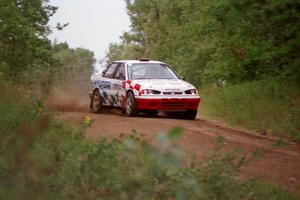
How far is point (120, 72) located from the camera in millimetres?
18578

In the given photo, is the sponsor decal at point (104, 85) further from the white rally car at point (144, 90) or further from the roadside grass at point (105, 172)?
the roadside grass at point (105, 172)

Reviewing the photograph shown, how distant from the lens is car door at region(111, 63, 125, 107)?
1809cm

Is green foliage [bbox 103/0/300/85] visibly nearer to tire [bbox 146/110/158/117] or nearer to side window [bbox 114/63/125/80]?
side window [bbox 114/63/125/80]

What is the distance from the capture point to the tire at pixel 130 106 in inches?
682

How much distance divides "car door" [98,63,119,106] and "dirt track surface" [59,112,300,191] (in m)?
2.72

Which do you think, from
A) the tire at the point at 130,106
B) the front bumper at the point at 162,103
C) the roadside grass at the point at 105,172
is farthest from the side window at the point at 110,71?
the roadside grass at the point at 105,172

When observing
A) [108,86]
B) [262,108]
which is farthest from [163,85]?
[262,108]

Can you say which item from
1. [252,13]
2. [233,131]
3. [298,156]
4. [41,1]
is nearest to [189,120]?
[233,131]

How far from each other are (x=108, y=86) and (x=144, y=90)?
2040 mm

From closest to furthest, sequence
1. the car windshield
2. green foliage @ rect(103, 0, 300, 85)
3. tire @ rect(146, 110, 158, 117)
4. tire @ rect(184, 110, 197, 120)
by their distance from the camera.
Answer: tire @ rect(146, 110, 158, 117) → tire @ rect(184, 110, 197, 120) → the car windshield → green foliage @ rect(103, 0, 300, 85)

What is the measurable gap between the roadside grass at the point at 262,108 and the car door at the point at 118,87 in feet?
10.2

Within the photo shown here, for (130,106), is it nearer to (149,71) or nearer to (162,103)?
(162,103)

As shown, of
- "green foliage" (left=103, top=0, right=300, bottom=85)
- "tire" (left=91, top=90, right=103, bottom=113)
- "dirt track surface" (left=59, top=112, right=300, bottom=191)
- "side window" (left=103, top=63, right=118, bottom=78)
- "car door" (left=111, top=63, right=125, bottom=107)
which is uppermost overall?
"green foliage" (left=103, top=0, right=300, bottom=85)

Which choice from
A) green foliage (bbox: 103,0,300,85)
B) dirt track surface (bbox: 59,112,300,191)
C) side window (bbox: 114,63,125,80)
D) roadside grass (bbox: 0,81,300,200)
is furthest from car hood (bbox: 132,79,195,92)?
roadside grass (bbox: 0,81,300,200)
